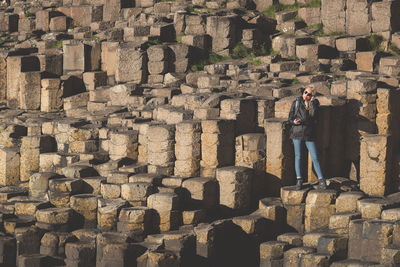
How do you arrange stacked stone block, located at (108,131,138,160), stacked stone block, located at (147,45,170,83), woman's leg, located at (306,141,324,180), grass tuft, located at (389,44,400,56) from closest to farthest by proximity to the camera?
woman's leg, located at (306,141,324,180) < stacked stone block, located at (108,131,138,160) < grass tuft, located at (389,44,400,56) < stacked stone block, located at (147,45,170,83)

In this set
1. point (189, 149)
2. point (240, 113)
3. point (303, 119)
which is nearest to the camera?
point (303, 119)

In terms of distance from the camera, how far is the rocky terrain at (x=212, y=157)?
68.1 feet

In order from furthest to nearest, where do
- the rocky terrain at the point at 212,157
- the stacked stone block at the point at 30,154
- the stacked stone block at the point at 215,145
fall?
the stacked stone block at the point at 30,154, the stacked stone block at the point at 215,145, the rocky terrain at the point at 212,157

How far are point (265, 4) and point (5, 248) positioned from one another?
14930mm

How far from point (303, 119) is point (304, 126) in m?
0.19

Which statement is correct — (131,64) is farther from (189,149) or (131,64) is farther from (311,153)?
(311,153)

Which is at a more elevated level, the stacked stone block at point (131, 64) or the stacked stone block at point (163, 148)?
the stacked stone block at point (131, 64)

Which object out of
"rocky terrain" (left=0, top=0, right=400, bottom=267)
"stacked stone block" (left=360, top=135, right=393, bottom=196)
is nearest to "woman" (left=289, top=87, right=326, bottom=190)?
"rocky terrain" (left=0, top=0, right=400, bottom=267)

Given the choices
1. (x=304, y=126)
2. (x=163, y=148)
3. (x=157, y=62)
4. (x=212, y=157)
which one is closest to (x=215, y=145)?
(x=212, y=157)

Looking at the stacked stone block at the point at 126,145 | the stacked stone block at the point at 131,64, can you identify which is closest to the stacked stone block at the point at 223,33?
the stacked stone block at the point at 131,64

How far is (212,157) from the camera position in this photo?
73.7 ft

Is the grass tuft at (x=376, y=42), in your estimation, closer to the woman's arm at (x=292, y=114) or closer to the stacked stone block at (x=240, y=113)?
the stacked stone block at (x=240, y=113)

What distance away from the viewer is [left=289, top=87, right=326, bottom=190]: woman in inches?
846

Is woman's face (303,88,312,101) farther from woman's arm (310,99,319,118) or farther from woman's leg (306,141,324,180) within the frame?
woman's leg (306,141,324,180)
